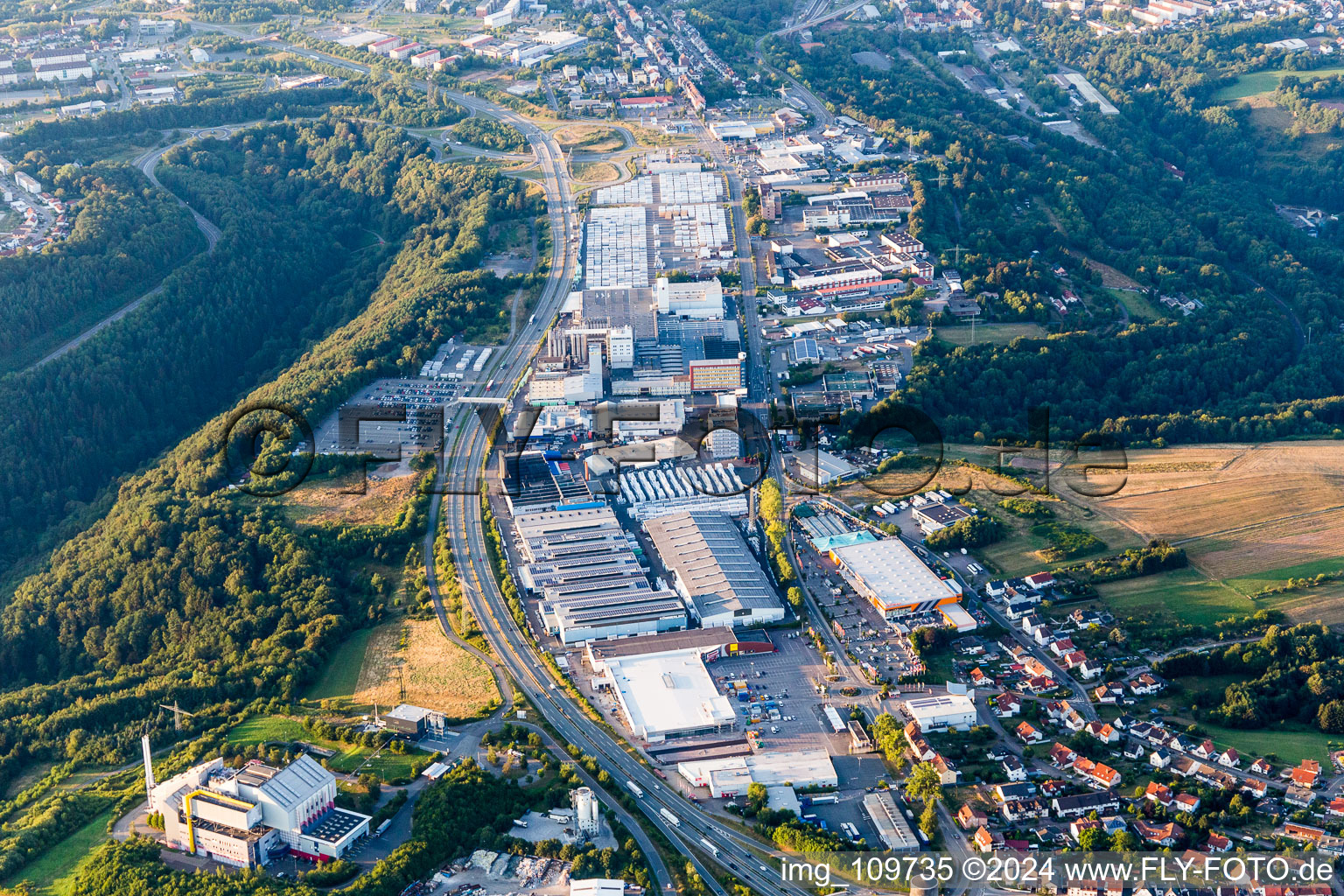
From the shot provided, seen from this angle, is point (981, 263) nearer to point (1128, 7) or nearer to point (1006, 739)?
point (1006, 739)

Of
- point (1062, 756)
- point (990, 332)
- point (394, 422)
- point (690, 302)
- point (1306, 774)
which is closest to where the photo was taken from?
point (1306, 774)

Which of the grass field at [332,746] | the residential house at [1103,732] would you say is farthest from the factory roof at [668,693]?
the residential house at [1103,732]

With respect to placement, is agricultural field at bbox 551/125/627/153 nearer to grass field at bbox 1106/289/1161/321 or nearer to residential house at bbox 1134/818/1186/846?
grass field at bbox 1106/289/1161/321

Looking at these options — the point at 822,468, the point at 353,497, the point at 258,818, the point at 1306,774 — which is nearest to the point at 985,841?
the point at 1306,774

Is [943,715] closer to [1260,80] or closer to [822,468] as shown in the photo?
[822,468]

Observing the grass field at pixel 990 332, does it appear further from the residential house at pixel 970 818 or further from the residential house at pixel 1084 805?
the residential house at pixel 970 818

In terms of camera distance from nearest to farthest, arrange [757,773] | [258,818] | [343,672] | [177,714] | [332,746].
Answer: [258,818]
[757,773]
[332,746]
[177,714]
[343,672]

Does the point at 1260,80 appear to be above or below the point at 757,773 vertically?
above
